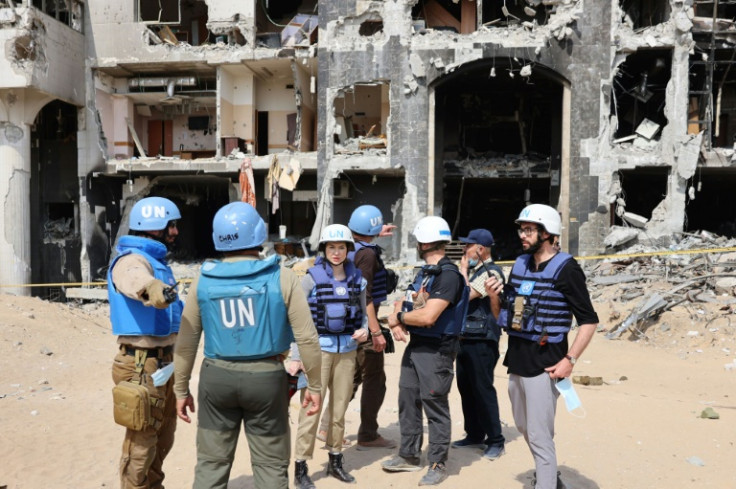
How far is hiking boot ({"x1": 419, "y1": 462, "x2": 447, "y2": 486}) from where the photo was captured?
4398mm

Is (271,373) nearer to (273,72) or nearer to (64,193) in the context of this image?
(273,72)

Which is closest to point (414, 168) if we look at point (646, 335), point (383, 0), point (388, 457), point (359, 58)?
point (359, 58)

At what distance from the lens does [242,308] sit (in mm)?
3295

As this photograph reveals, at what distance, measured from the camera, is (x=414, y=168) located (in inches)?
726

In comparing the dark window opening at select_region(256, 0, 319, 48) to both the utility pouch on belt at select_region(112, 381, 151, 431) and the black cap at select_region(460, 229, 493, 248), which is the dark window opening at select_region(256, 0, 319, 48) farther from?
the utility pouch on belt at select_region(112, 381, 151, 431)

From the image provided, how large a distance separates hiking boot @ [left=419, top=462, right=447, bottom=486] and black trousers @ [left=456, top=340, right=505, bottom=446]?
76 centimetres

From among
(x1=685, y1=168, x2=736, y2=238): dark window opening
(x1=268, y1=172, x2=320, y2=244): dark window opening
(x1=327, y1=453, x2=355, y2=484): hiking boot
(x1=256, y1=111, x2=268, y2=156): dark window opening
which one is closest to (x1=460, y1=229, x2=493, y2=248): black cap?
(x1=327, y1=453, x2=355, y2=484): hiking boot

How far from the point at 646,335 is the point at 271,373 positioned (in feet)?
30.0

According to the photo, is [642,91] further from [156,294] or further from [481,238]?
[156,294]

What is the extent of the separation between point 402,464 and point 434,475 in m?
0.32

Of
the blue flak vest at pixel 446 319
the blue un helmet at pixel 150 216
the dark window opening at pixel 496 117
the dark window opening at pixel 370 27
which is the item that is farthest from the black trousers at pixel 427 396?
the dark window opening at pixel 370 27

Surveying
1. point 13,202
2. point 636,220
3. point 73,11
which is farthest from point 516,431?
point 73,11

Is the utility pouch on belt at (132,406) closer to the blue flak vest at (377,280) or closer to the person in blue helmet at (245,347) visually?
the person in blue helmet at (245,347)

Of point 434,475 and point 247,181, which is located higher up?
point 247,181
